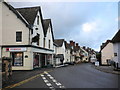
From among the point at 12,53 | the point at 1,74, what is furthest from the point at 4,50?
the point at 1,74

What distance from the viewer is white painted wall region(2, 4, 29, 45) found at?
23.7 m

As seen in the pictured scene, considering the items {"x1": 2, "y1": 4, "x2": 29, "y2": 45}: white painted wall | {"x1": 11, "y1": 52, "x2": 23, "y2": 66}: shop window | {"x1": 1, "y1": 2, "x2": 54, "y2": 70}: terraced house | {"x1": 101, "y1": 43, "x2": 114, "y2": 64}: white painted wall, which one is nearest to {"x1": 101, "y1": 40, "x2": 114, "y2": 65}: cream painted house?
{"x1": 101, "y1": 43, "x2": 114, "y2": 64}: white painted wall

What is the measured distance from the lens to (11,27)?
24.2 meters

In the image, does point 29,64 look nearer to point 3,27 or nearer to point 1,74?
point 3,27

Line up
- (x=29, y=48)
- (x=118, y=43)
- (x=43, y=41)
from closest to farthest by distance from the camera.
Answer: (x=29, y=48), (x=118, y=43), (x=43, y=41)

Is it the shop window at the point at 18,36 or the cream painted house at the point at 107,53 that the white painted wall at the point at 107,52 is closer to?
the cream painted house at the point at 107,53

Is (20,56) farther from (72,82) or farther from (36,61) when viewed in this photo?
(72,82)

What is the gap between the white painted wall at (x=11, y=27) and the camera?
77.9ft

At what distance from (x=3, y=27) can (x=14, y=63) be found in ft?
18.5

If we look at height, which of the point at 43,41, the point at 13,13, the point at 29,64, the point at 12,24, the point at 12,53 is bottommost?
the point at 29,64

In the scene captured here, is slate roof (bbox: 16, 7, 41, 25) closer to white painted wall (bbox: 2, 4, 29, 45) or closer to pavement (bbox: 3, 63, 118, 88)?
white painted wall (bbox: 2, 4, 29, 45)

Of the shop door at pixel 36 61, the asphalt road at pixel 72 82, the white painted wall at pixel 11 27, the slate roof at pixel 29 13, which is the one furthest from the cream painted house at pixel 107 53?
the asphalt road at pixel 72 82

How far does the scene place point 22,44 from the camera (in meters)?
23.5

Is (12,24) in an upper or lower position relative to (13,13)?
lower
